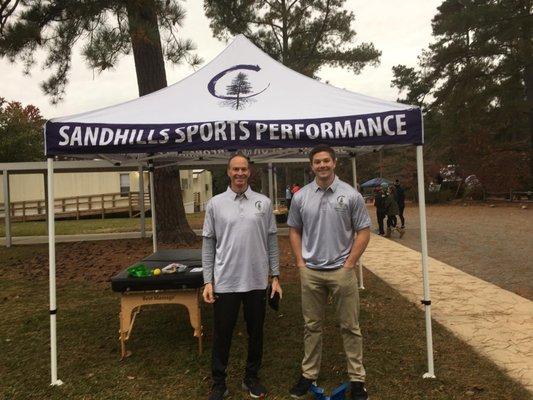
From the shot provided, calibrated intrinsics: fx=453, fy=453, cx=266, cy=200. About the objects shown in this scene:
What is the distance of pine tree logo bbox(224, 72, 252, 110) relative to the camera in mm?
4340

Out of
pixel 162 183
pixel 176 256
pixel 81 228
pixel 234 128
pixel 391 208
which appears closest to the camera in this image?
pixel 234 128

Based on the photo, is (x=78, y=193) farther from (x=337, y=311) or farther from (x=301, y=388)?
(x=337, y=311)

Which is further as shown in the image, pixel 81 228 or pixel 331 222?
pixel 81 228

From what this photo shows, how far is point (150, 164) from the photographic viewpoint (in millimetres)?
6496

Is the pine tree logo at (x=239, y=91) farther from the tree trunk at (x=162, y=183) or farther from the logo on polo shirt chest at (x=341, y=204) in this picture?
the tree trunk at (x=162, y=183)

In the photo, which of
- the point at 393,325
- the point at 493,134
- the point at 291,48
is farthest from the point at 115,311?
the point at 493,134

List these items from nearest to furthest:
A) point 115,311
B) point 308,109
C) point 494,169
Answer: point 308,109, point 115,311, point 494,169

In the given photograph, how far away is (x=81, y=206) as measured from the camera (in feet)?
86.6

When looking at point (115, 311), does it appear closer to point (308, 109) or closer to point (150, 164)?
point (150, 164)

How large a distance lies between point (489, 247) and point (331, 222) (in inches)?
375

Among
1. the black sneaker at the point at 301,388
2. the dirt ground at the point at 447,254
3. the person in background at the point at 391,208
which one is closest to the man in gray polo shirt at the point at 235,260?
the black sneaker at the point at 301,388

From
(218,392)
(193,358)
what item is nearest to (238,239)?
(218,392)

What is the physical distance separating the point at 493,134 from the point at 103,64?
2784cm

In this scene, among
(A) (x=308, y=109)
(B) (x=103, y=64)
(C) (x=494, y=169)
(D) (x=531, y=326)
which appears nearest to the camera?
(A) (x=308, y=109)
